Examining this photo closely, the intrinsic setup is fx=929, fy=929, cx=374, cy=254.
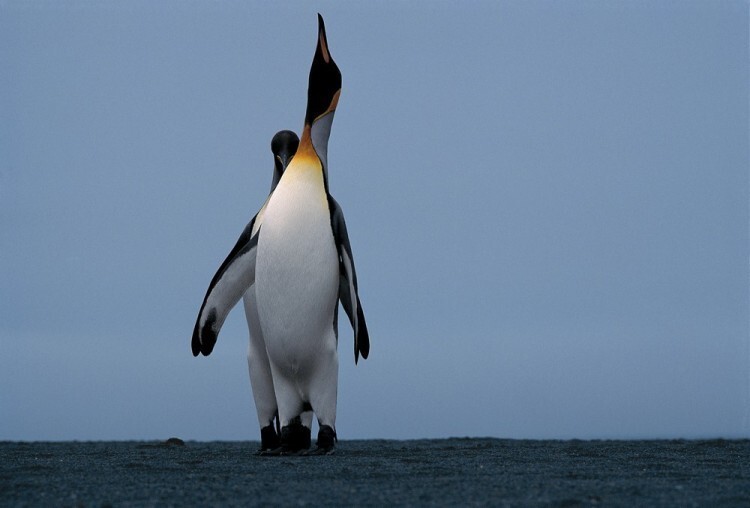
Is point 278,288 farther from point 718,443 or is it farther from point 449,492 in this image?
point 718,443

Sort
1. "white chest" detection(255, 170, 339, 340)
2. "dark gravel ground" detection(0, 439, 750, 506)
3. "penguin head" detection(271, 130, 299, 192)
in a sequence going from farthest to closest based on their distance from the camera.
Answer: "penguin head" detection(271, 130, 299, 192) → "white chest" detection(255, 170, 339, 340) → "dark gravel ground" detection(0, 439, 750, 506)

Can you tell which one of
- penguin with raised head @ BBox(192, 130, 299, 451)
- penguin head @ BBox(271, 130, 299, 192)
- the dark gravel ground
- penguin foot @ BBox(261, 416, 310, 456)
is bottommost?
the dark gravel ground

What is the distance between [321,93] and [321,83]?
72mm

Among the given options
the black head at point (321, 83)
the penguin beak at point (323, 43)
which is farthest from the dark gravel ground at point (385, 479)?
the penguin beak at point (323, 43)

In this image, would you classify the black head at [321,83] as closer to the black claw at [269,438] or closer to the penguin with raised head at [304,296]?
the penguin with raised head at [304,296]

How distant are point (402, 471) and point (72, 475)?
1.73m

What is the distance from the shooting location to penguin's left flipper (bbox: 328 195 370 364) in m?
6.30

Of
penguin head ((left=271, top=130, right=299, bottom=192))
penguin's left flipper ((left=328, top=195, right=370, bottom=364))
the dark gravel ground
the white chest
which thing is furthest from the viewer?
penguin head ((left=271, top=130, right=299, bottom=192))

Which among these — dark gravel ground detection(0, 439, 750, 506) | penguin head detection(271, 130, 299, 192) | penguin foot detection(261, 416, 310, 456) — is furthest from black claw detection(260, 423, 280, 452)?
penguin head detection(271, 130, 299, 192)

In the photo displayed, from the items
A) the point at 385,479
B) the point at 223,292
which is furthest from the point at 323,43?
the point at 385,479

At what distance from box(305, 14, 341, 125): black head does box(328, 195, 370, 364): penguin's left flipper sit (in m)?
0.71

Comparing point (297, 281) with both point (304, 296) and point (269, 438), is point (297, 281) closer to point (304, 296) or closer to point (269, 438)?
point (304, 296)

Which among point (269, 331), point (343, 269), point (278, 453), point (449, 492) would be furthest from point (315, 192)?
point (449, 492)

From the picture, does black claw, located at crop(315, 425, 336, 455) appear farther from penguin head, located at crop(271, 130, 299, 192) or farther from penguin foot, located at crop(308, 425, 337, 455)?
penguin head, located at crop(271, 130, 299, 192)
